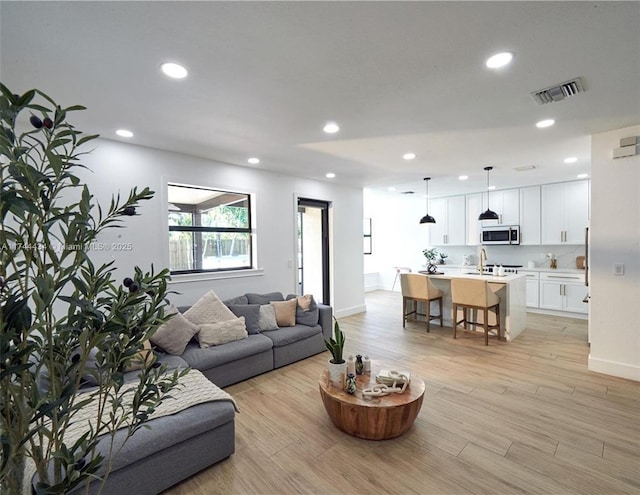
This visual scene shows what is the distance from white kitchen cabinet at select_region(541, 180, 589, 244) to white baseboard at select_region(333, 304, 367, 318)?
13.3 feet

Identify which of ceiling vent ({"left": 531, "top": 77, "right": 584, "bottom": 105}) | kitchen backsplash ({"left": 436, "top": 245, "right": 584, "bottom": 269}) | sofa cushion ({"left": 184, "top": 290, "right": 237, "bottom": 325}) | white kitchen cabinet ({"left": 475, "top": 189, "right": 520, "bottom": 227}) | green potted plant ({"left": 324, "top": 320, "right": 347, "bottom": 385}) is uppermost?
ceiling vent ({"left": 531, "top": 77, "right": 584, "bottom": 105})

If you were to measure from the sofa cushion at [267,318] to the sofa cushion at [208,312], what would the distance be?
1.25 feet

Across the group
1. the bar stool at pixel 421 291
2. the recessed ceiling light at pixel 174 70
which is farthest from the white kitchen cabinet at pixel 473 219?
the recessed ceiling light at pixel 174 70

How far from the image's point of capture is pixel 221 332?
3.33 meters

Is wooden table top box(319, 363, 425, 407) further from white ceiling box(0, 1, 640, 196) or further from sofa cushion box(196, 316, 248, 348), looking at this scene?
white ceiling box(0, 1, 640, 196)

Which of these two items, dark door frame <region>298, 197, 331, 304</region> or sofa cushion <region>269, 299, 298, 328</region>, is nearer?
sofa cushion <region>269, 299, 298, 328</region>

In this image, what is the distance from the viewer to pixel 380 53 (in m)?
1.85

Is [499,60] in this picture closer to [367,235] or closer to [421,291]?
[421,291]

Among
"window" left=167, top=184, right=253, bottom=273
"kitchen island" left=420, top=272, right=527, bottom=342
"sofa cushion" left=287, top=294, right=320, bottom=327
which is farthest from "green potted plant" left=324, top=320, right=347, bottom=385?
"kitchen island" left=420, top=272, right=527, bottom=342

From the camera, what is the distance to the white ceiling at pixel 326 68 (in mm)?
1549

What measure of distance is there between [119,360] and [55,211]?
0.50 meters

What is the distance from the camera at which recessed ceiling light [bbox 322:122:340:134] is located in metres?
2.95

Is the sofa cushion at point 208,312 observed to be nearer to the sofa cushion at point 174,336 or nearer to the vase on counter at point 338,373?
the sofa cushion at point 174,336

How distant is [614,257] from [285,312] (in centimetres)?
383
